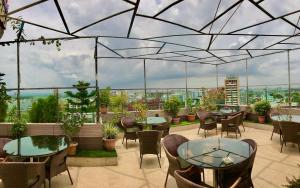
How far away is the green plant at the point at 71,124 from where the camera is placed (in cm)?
636

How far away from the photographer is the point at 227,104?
42.0 ft

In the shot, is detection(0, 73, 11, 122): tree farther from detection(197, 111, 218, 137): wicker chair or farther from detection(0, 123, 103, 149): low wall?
detection(197, 111, 218, 137): wicker chair

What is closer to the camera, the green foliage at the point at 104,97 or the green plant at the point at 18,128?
the green plant at the point at 18,128

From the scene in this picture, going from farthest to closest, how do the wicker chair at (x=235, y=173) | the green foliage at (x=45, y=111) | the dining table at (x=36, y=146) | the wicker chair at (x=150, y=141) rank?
the green foliage at (x=45, y=111)
the wicker chair at (x=150, y=141)
the dining table at (x=36, y=146)
the wicker chair at (x=235, y=173)

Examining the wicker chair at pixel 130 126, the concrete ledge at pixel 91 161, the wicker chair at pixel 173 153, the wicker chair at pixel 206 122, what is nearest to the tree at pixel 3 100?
the concrete ledge at pixel 91 161

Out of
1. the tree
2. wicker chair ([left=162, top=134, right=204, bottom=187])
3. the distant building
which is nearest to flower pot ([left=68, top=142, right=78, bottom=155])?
the tree

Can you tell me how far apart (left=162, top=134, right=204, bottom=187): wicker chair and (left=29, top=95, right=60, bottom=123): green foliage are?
3588mm

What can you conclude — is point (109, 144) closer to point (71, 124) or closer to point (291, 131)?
point (71, 124)

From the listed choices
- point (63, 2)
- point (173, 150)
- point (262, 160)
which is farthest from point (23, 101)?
point (262, 160)

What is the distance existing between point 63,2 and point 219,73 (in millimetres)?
10254

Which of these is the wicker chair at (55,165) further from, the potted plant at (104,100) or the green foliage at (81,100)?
the potted plant at (104,100)

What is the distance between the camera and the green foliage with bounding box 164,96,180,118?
435 inches

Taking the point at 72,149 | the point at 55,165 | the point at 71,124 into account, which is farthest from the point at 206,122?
the point at 55,165

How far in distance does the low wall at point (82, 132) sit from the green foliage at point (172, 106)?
4928 mm
